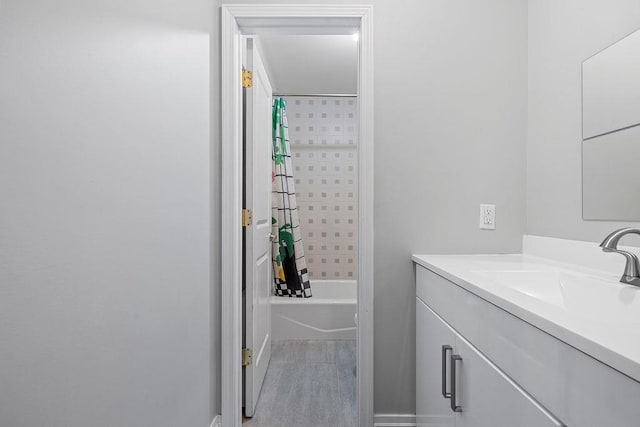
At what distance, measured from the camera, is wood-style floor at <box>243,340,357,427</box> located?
6.51ft

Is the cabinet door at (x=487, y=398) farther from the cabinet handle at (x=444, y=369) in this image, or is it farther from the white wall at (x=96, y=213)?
the white wall at (x=96, y=213)

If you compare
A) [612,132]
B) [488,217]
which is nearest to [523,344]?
[612,132]

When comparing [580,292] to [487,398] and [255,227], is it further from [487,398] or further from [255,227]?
[255,227]

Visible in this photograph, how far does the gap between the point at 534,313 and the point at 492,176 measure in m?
1.20

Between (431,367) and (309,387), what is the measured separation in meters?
1.09

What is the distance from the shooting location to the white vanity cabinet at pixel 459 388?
0.83 metres

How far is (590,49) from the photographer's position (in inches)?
55.0

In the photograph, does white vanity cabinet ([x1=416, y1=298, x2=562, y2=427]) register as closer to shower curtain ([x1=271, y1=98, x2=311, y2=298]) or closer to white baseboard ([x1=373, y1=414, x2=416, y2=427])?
white baseboard ([x1=373, y1=414, x2=416, y2=427])

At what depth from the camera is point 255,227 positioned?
2.06m

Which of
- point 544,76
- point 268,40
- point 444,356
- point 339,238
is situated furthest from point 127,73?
point 339,238

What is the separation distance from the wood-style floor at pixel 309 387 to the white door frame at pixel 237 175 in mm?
300

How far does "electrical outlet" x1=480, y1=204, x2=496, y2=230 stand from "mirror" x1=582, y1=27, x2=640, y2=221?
1.37ft

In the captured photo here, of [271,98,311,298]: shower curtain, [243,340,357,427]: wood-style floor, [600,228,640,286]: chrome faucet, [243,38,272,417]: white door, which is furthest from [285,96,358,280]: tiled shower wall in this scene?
[600,228,640,286]: chrome faucet

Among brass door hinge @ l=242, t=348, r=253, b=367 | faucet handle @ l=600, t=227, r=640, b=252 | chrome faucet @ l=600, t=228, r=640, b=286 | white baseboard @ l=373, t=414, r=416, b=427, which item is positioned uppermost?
faucet handle @ l=600, t=227, r=640, b=252
